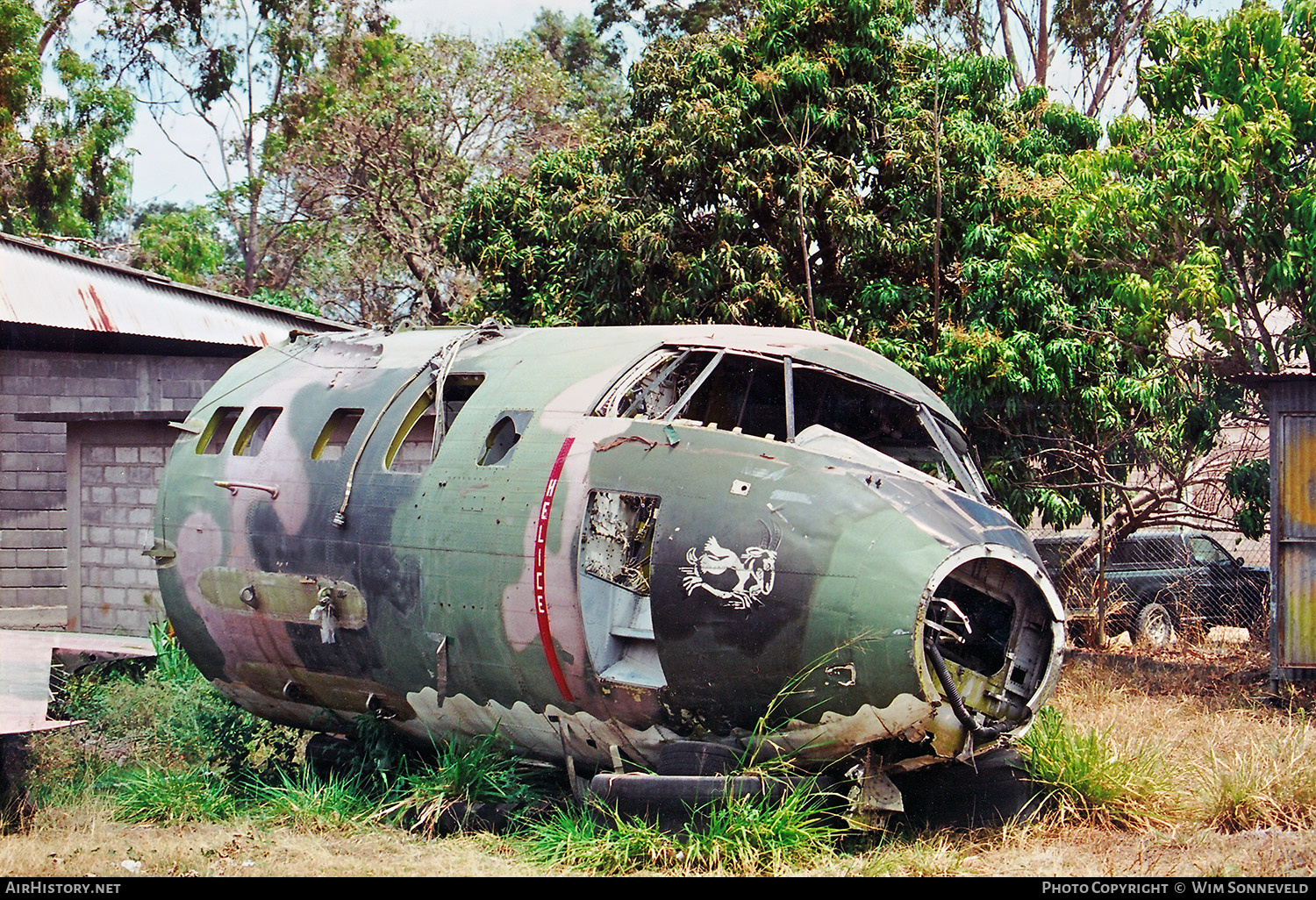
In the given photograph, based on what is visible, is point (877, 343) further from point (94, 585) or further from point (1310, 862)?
point (94, 585)

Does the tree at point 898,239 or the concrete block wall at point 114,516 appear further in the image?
the concrete block wall at point 114,516

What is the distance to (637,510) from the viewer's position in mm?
8898

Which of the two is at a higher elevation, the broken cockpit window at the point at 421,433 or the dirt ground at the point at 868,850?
the broken cockpit window at the point at 421,433

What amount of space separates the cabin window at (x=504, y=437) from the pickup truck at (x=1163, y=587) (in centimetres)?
1020

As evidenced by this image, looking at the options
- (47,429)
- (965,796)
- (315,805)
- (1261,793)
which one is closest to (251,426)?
(315,805)

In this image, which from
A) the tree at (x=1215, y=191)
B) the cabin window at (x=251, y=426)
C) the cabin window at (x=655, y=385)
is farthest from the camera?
the tree at (x=1215, y=191)

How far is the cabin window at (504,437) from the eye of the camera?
9156 mm


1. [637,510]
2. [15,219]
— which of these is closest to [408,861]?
[637,510]

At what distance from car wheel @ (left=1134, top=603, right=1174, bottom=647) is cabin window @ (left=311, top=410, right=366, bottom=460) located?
1156 centimetres

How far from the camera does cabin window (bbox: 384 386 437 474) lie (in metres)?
9.78

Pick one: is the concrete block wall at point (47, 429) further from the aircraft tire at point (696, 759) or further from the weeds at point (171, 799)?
the aircraft tire at point (696, 759)

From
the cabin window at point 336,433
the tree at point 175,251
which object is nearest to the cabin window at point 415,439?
the cabin window at point 336,433

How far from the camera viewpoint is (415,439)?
10.2m

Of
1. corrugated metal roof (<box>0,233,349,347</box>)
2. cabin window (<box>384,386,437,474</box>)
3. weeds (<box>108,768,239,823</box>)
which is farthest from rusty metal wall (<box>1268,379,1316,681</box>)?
corrugated metal roof (<box>0,233,349,347</box>)
